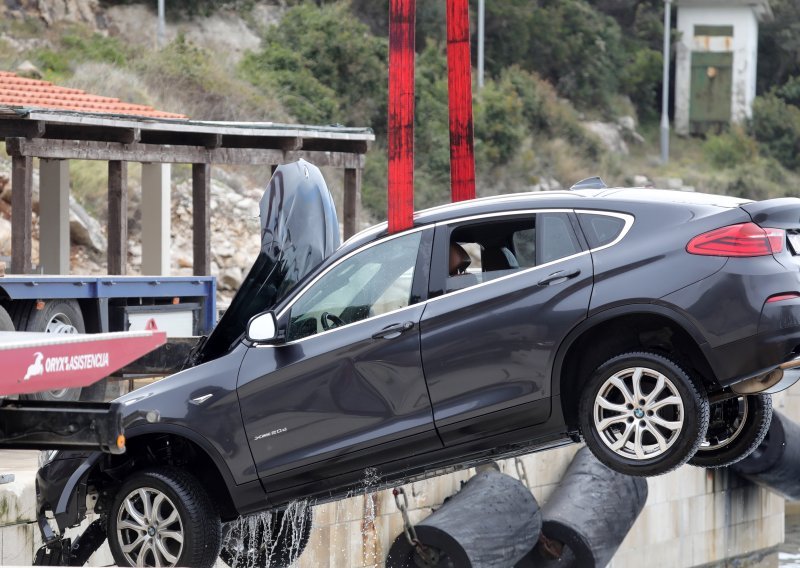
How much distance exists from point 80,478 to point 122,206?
13.6m

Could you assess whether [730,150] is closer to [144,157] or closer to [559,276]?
[144,157]

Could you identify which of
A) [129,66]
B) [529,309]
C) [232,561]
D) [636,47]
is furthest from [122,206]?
[636,47]

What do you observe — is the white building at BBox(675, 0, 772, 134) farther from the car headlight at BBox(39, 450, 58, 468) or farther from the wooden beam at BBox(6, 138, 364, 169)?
the car headlight at BBox(39, 450, 58, 468)

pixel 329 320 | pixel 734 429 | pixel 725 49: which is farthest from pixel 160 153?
pixel 725 49

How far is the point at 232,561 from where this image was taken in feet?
31.4

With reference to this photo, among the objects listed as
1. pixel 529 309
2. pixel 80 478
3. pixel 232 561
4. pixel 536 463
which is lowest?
pixel 536 463

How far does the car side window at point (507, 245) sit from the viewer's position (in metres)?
7.91

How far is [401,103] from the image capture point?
9.05 m

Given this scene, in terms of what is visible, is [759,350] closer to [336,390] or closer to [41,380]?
[336,390]

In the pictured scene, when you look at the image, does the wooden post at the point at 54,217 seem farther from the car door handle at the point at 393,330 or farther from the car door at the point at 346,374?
the car door handle at the point at 393,330

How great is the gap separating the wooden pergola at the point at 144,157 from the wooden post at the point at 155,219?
2cm

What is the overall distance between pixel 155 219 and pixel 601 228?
19221 mm

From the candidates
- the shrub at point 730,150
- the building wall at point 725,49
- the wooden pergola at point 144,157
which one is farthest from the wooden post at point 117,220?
the building wall at point 725,49

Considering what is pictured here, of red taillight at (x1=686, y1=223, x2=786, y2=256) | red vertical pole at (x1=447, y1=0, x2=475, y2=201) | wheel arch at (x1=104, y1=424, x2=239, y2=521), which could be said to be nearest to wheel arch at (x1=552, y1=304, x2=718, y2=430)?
red taillight at (x1=686, y1=223, x2=786, y2=256)
